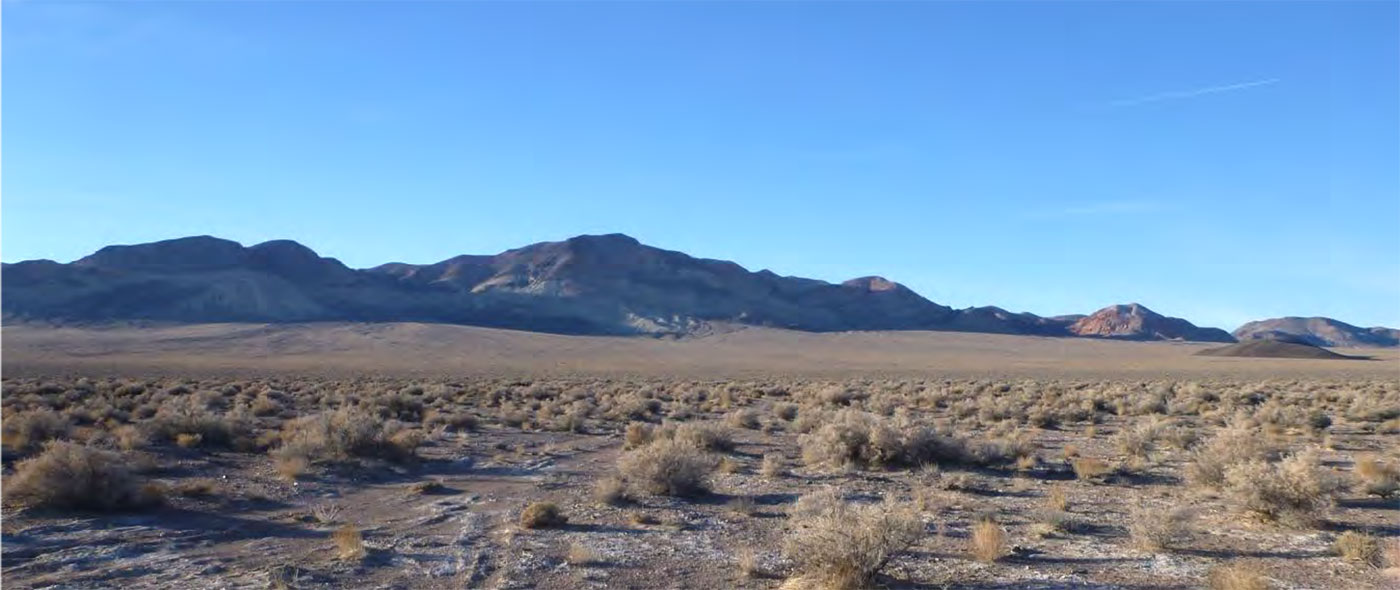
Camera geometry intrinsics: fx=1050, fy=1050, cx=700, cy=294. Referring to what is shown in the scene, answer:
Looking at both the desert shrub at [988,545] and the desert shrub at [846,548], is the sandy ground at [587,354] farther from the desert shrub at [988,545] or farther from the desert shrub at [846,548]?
the desert shrub at [988,545]

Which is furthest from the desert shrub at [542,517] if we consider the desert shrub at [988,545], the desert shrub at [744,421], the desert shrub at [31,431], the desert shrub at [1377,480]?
the desert shrub at [744,421]

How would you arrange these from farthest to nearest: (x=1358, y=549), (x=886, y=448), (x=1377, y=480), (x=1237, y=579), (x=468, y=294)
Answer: (x=468, y=294) → (x=886, y=448) → (x=1377, y=480) → (x=1358, y=549) → (x=1237, y=579)

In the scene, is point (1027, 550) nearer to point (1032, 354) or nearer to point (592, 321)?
point (1032, 354)

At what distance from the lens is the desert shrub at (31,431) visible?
2034cm

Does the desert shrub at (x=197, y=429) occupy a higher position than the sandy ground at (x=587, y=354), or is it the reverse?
the sandy ground at (x=587, y=354)

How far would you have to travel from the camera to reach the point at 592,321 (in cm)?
15900

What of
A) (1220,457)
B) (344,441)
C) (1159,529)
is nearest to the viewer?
(1159,529)

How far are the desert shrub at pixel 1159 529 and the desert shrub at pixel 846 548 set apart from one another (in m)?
3.46

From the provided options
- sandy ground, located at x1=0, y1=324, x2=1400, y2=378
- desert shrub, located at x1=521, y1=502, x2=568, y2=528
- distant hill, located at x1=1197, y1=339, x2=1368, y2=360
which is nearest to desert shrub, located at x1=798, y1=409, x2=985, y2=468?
desert shrub, located at x1=521, y1=502, x2=568, y2=528

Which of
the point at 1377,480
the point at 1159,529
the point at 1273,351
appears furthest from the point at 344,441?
the point at 1273,351

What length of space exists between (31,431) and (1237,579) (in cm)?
2180

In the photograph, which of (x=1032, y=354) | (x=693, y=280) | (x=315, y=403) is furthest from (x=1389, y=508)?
(x=693, y=280)

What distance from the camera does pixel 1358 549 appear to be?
1187cm

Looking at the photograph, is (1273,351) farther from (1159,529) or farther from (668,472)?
(1159,529)
